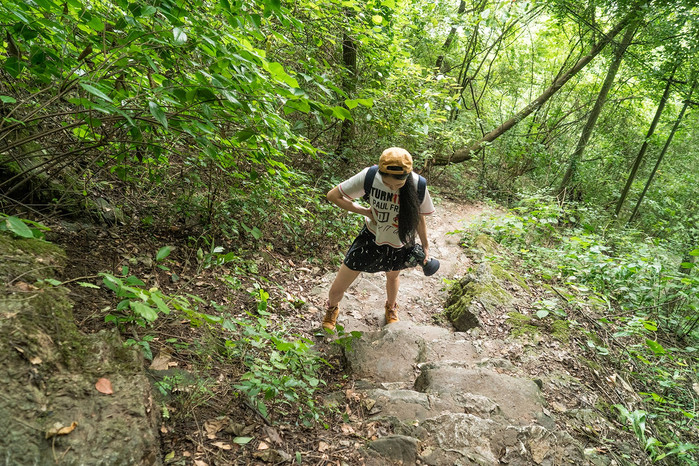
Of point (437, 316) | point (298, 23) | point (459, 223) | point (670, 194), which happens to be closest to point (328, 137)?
point (459, 223)

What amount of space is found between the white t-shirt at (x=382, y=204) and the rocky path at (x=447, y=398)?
1.04 metres

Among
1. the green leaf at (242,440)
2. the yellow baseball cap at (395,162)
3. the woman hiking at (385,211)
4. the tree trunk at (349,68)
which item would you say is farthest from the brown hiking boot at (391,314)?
Result: the tree trunk at (349,68)

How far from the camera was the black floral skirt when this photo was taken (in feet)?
12.3

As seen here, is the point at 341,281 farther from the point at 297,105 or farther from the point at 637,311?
the point at 637,311

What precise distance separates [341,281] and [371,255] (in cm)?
45

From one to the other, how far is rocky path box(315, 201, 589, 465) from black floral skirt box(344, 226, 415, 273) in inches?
28.6

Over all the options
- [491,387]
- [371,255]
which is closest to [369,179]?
[371,255]

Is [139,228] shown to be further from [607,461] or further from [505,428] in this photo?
[607,461]

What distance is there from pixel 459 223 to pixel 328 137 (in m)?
4.08

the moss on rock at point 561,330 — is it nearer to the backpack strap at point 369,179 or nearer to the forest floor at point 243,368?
the forest floor at point 243,368

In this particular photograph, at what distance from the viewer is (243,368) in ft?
8.86

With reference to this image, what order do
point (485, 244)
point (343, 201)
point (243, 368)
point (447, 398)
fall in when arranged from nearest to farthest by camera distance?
point (243, 368) → point (447, 398) → point (343, 201) → point (485, 244)

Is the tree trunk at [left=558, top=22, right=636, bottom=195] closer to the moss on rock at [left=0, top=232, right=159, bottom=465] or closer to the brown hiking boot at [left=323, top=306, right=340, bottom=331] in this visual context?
the brown hiking boot at [left=323, top=306, right=340, bottom=331]

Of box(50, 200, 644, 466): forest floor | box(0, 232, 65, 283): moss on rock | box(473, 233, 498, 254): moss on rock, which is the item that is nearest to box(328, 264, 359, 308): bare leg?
box(50, 200, 644, 466): forest floor
